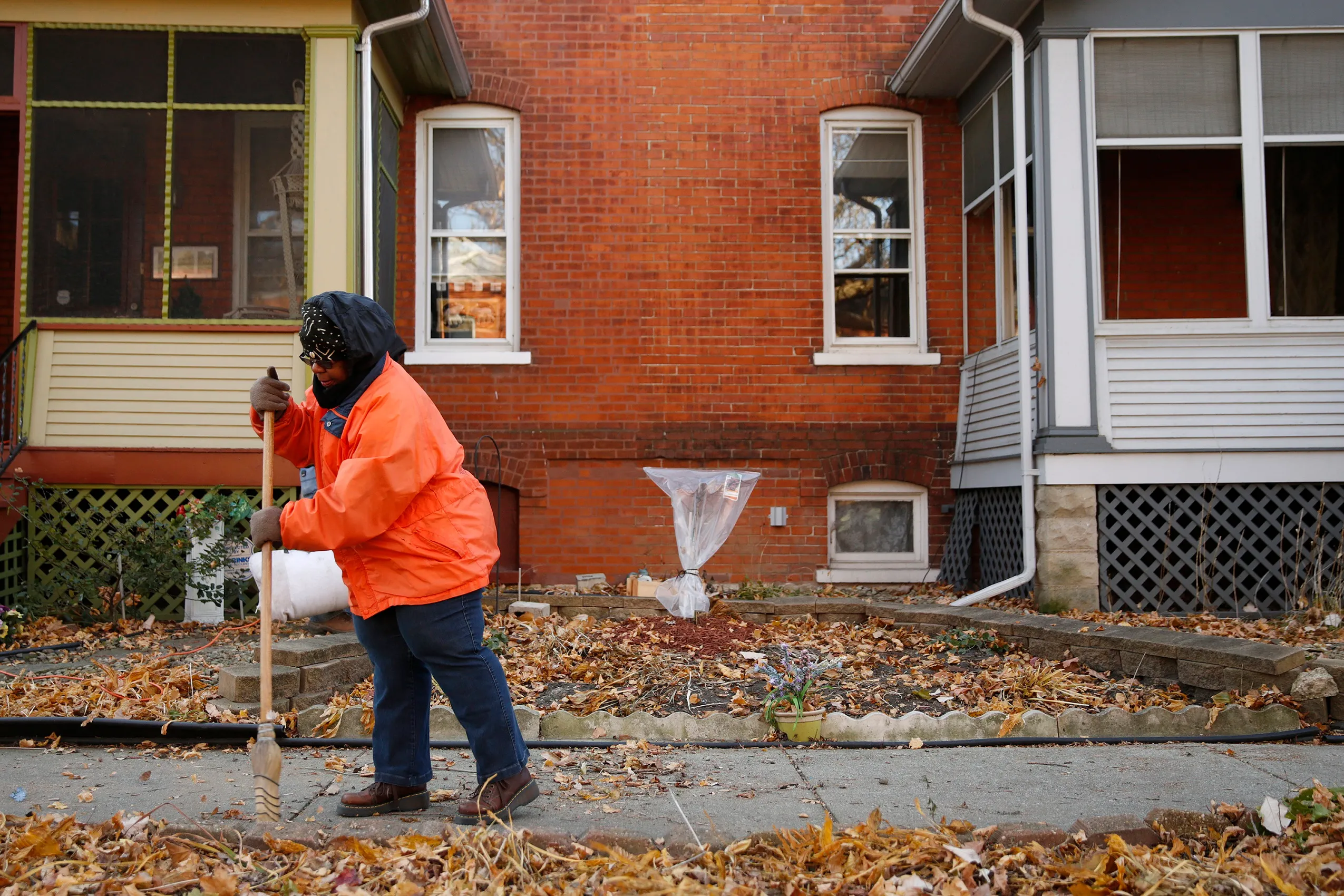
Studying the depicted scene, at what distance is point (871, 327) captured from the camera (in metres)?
9.59

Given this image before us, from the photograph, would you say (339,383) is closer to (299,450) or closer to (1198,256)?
(299,450)

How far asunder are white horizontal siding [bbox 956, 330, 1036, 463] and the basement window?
592 millimetres

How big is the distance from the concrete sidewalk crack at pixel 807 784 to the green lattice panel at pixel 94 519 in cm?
453

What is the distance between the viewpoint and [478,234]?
31.1ft

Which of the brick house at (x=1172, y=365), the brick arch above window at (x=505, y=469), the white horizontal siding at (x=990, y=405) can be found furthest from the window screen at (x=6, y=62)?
the white horizontal siding at (x=990, y=405)

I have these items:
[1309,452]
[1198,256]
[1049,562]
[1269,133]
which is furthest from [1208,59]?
[1049,562]

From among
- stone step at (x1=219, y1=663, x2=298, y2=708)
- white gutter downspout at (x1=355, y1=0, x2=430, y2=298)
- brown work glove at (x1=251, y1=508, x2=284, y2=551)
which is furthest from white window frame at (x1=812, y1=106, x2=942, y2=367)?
brown work glove at (x1=251, y1=508, x2=284, y2=551)

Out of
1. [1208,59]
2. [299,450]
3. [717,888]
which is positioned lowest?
[717,888]

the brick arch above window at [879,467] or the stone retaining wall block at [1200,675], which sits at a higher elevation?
the brick arch above window at [879,467]

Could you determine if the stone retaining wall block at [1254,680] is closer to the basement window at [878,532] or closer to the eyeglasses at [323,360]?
the eyeglasses at [323,360]

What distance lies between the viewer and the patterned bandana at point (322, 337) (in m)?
3.42

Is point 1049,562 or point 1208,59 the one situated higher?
point 1208,59

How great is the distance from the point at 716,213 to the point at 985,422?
110 inches

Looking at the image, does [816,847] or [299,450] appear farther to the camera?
[299,450]
